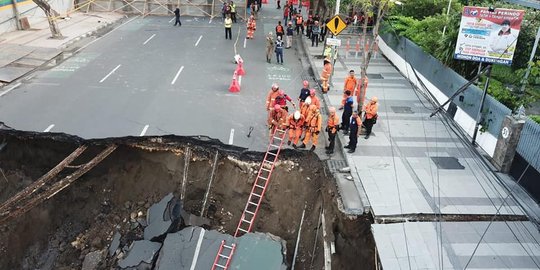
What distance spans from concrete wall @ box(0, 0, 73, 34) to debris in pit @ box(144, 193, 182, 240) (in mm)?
18589

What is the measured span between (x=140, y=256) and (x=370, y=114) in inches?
288

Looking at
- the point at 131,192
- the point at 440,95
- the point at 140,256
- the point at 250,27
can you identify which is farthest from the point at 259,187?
the point at 250,27

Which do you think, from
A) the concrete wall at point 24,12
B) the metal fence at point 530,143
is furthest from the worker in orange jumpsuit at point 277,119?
the concrete wall at point 24,12

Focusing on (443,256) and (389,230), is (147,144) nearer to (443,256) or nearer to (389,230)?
(389,230)

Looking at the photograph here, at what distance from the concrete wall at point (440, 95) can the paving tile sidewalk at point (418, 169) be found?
1.60 feet

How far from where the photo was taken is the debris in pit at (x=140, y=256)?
1005cm

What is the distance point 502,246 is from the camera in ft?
29.4

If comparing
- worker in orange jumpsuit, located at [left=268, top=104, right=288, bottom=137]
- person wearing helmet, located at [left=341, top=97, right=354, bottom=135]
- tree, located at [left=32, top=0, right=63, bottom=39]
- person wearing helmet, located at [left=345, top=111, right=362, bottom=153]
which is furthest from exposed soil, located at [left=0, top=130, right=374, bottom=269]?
tree, located at [left=32, top=0, right=63, bottom=39]

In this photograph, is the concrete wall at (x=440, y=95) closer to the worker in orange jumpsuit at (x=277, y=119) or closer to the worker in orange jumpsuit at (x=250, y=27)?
the worker in orange jumpsuit at (x=277, y=119)

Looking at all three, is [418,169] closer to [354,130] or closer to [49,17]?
[354,130]

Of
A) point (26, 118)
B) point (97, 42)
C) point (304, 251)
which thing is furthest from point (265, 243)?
point (97, 42)

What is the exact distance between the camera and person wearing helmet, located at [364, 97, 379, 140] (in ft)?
41.4

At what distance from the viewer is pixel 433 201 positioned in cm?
1020

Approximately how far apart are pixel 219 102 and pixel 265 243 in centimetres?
694
